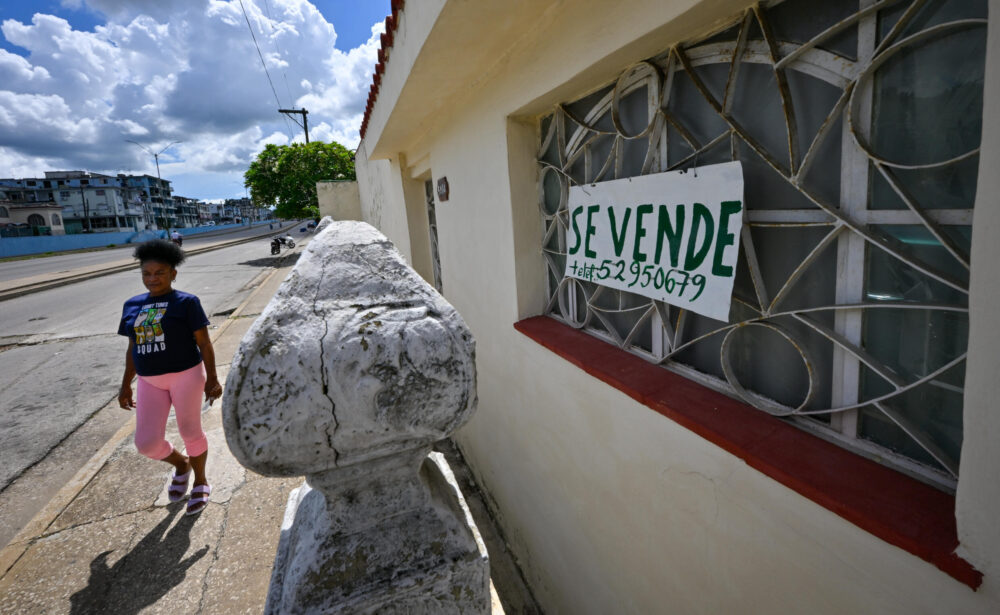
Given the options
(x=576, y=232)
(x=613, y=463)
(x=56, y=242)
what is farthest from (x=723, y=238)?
(x=56, y=242)

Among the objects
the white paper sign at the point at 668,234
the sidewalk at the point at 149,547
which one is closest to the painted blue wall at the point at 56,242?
the sidewalk at the point at 149,547

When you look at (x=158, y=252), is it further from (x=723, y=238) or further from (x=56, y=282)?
(x=56, y=282)

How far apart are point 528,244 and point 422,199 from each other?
3727 mm

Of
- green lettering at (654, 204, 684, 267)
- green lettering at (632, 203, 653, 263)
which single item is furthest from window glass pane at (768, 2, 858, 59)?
green lettering at (632, 203, 653, 263)

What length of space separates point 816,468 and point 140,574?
3.40 metres

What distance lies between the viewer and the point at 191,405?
9.58ft

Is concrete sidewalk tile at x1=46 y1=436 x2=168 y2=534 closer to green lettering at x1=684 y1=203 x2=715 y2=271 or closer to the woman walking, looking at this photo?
the woman walking

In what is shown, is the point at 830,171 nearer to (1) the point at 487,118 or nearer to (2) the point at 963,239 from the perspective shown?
(2) the point at 963,239

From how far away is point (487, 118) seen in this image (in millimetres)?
2799

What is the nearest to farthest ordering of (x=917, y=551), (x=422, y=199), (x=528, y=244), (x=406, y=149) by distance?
(x=917, y=551), (x=528, y=244), (x=406, y=149), (x=422, y=199)

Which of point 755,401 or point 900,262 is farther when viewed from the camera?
point 755,401

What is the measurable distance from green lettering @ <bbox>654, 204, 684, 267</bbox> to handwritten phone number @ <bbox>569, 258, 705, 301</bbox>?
0.15ft

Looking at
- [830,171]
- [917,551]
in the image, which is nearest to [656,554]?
[917,551]

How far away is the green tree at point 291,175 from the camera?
19484 millimetres
